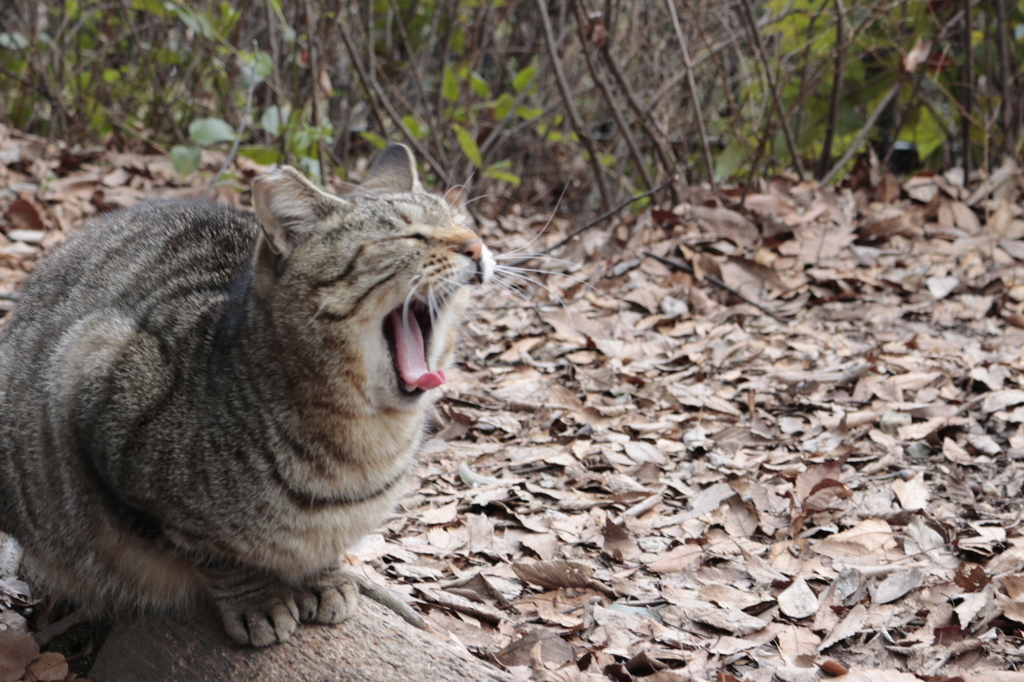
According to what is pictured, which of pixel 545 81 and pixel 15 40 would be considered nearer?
pixel 15 40

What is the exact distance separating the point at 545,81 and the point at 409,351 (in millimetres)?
5747

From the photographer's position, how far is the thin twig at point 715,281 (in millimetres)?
4865

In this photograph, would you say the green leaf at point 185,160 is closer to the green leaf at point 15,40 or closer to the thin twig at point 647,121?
the green leaf at point 15,40

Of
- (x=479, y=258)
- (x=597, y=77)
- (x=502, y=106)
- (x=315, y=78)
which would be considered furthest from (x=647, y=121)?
(x=479, y=258)

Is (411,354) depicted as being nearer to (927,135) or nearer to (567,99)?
(567,99)

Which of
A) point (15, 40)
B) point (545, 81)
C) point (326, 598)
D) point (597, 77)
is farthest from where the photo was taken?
point (545, 81)

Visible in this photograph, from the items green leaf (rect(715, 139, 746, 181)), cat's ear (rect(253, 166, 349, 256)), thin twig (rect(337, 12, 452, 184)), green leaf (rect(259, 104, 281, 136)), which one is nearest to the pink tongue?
cat's ear (rect(253, 166, 349, 256))

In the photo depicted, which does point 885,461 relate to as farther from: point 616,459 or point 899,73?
point 899,73

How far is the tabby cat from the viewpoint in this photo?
2291mm

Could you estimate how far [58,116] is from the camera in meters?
6.77

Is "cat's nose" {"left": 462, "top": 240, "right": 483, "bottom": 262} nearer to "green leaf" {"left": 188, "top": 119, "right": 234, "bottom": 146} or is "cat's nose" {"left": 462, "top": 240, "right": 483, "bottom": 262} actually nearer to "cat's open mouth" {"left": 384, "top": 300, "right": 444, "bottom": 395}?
"cat's open mouth" {"left": 384, "top": 300, "right": 444, "bottom": 395}

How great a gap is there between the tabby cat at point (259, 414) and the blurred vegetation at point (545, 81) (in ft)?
9.17

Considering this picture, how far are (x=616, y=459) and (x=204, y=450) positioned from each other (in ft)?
5.95

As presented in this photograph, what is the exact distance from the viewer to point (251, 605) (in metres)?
2.38
